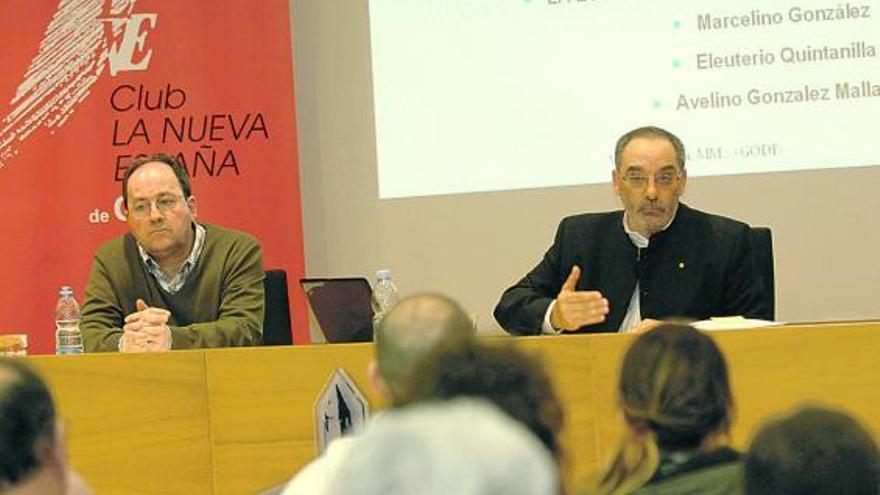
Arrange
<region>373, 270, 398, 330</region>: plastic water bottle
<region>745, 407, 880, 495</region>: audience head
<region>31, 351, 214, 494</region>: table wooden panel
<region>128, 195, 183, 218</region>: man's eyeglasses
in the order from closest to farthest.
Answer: <region>745, 407, 880, 495</region>: audience head < <region>31, 351, 214, 494</region>: table wooden panel < <region>373, 270, 398, 330</region>: plastic water bottle < <region>128, 195, 183, 218</region>: man's eyeglasses

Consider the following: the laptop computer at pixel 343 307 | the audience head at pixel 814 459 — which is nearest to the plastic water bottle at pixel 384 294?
the laptop computer at pixel 343 307

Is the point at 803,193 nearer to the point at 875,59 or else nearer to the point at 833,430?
the point at 875,59

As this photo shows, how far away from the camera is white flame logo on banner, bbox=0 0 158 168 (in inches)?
240

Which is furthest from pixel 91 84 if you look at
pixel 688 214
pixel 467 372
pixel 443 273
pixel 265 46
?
pixel 467 372

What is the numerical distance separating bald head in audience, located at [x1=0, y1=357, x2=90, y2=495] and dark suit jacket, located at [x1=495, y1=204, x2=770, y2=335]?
8.39 ft

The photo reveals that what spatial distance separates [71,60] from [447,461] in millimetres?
5163

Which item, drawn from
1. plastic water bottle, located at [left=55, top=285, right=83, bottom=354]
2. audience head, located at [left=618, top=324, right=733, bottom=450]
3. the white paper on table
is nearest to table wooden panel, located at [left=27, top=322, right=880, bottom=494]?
plastic water bottle, located at [left=55, top=285, right=83, bottom=354]

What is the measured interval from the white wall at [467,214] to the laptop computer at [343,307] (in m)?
1.88

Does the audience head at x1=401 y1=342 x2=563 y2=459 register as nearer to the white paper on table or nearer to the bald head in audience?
the bald head in audience

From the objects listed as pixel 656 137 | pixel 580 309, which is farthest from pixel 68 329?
pixel 656 137

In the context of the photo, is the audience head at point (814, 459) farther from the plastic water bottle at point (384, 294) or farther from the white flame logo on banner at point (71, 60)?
the white flame logo on banner at point (71, 60)

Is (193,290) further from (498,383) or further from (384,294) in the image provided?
(498,383)

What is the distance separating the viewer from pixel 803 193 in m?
5.85

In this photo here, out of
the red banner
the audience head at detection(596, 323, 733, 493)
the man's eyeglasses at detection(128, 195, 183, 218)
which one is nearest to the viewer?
the audience head at detection(596, 323, 733, 493)
